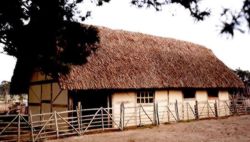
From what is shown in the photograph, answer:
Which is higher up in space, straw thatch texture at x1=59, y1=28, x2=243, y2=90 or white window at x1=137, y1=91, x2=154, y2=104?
straw thatch texture at x1=59, y1=28, x2=243, y2=90

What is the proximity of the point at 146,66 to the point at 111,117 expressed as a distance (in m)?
4.72

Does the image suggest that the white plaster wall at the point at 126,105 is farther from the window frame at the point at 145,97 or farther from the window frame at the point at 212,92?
the window frame at the point at 212,92

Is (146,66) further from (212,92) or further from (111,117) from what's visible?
(212,92)

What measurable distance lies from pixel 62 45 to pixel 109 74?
24.5ft

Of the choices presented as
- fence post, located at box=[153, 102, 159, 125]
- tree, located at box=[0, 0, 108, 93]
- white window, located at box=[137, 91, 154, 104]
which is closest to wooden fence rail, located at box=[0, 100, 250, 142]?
fence post, located at box=[153, 102, 159, 125]

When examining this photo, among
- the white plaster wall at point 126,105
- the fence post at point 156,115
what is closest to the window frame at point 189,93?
the fence post at point 156,115

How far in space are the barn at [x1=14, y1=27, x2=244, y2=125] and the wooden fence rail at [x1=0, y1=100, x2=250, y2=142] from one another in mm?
238

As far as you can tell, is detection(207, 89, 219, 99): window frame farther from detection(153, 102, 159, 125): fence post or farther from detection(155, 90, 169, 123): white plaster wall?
detection(153, 102, 159, 125): fence post

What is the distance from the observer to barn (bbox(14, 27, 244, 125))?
590 inches

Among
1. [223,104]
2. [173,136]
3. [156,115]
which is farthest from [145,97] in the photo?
[223,104]

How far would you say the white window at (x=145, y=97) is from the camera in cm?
1684

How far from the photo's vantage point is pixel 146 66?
18.0 meters

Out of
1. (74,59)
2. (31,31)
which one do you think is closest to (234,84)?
(74,59)

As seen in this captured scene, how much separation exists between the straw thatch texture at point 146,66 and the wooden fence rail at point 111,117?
1219 mm
